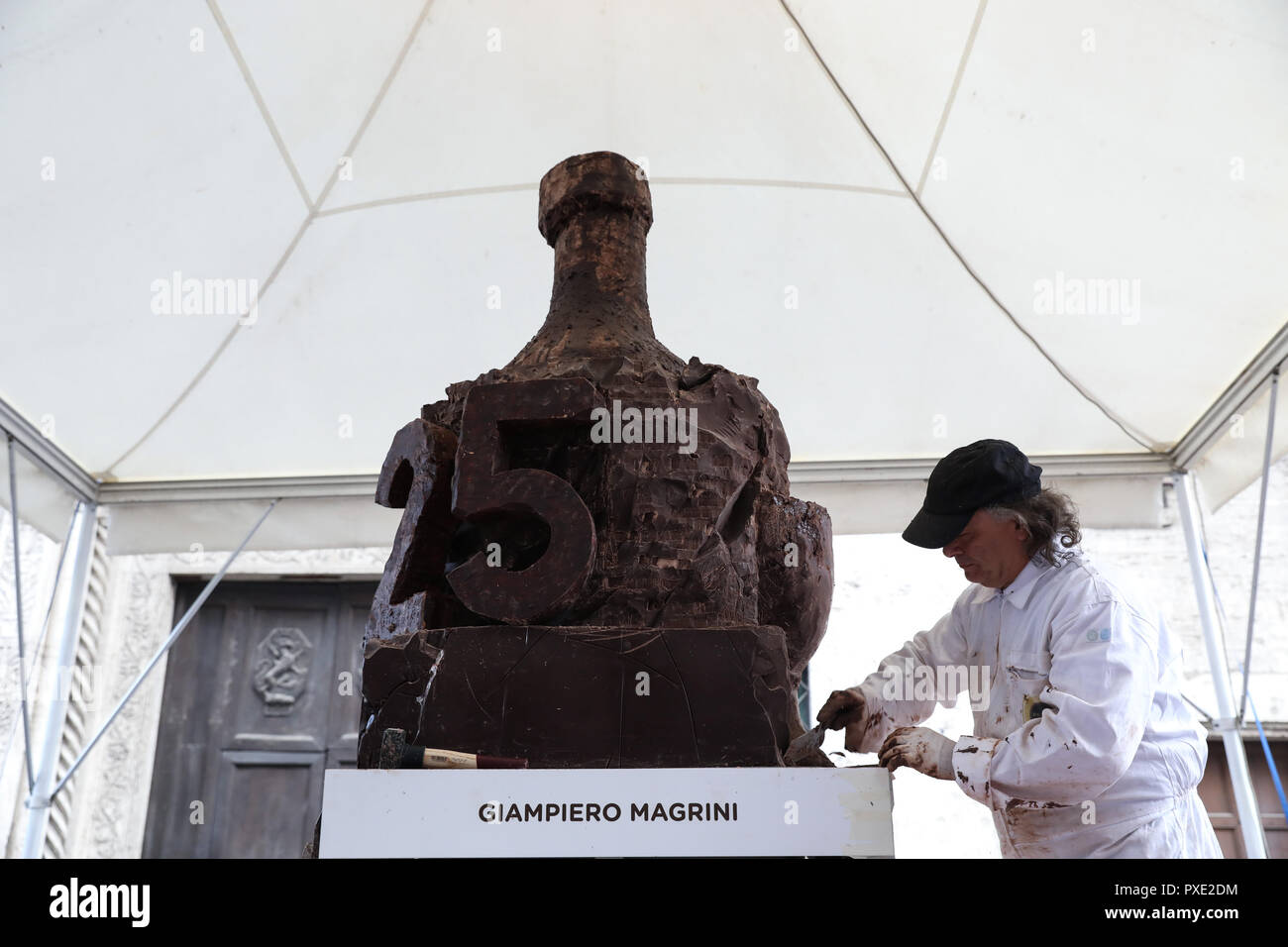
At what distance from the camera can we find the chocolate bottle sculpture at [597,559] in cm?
198

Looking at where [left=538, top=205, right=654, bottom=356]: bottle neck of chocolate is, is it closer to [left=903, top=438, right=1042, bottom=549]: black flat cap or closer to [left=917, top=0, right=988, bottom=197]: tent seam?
[left=903, top=438, right=1042, bottom=549]: black flat cap

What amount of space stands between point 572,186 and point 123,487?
2.67m

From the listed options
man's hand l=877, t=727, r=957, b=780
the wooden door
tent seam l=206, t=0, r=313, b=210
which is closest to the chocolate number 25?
man's hand l=877, t=727, r=957, b=780

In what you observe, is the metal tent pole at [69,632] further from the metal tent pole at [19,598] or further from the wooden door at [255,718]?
Answer: the wooden door at [255,718]

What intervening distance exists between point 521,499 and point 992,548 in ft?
3.27

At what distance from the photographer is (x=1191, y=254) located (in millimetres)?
3689

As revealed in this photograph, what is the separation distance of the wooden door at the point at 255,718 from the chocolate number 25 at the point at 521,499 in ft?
14.2

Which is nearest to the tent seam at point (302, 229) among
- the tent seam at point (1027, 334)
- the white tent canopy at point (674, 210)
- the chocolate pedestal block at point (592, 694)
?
the white tent canopy at point (674, 210)

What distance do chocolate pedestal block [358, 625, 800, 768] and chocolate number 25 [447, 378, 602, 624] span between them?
2.3 inches

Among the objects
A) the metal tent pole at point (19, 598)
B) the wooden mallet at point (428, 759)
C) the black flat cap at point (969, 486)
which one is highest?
the metal tent pole at point (19, 598)

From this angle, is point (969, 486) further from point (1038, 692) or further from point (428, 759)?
point (428, 759)

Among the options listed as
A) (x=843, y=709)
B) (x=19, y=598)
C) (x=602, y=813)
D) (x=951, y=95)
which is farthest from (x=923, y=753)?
(x=19, y=598)

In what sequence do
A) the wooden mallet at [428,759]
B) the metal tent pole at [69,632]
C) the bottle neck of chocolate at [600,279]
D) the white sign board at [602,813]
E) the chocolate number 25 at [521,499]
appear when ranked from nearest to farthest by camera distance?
the white sign board at [602,813], the wooden mallet at [428,759], the chocolate number 25 at [521,499], the bottle neck of chocolate at [600,279], the metal tent pole at [69,632]

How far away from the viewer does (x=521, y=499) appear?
213 cm
